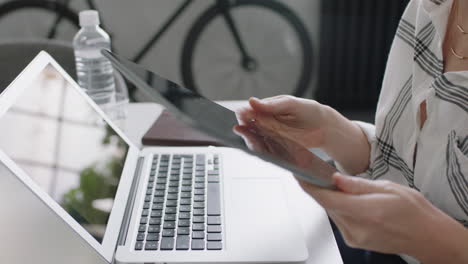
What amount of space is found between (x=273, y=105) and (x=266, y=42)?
1830mm

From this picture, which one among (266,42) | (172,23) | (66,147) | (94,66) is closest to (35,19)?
(172,23)

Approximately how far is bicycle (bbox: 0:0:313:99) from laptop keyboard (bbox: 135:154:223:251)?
173 centimetres

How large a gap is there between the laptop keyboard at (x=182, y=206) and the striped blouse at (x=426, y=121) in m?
0.33

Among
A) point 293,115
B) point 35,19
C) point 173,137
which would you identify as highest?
point 293,115

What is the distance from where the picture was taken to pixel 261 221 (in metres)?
0.65

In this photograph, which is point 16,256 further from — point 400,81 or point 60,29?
point 60,29

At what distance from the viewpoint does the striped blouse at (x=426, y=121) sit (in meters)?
0.70

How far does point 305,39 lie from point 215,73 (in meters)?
0.54

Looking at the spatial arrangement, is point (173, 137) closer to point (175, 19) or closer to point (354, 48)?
point (175, 19)

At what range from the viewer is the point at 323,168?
0.60 m

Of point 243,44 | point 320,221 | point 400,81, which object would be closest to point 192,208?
point 320,221

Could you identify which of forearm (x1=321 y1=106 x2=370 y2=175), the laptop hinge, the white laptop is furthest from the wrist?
the laptop hinge

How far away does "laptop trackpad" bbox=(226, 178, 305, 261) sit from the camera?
59 cm

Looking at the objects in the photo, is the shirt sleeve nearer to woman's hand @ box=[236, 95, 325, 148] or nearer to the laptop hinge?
woman's hand @ box=[236, 95, 325, 148]
